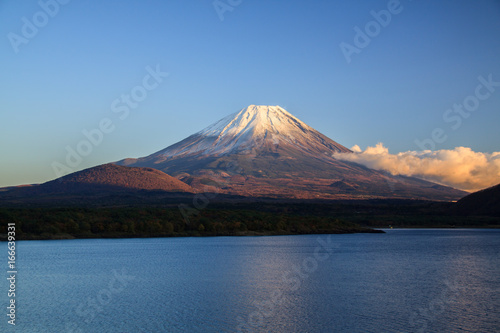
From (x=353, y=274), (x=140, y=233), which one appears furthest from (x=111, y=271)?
(x=140, y=233)
